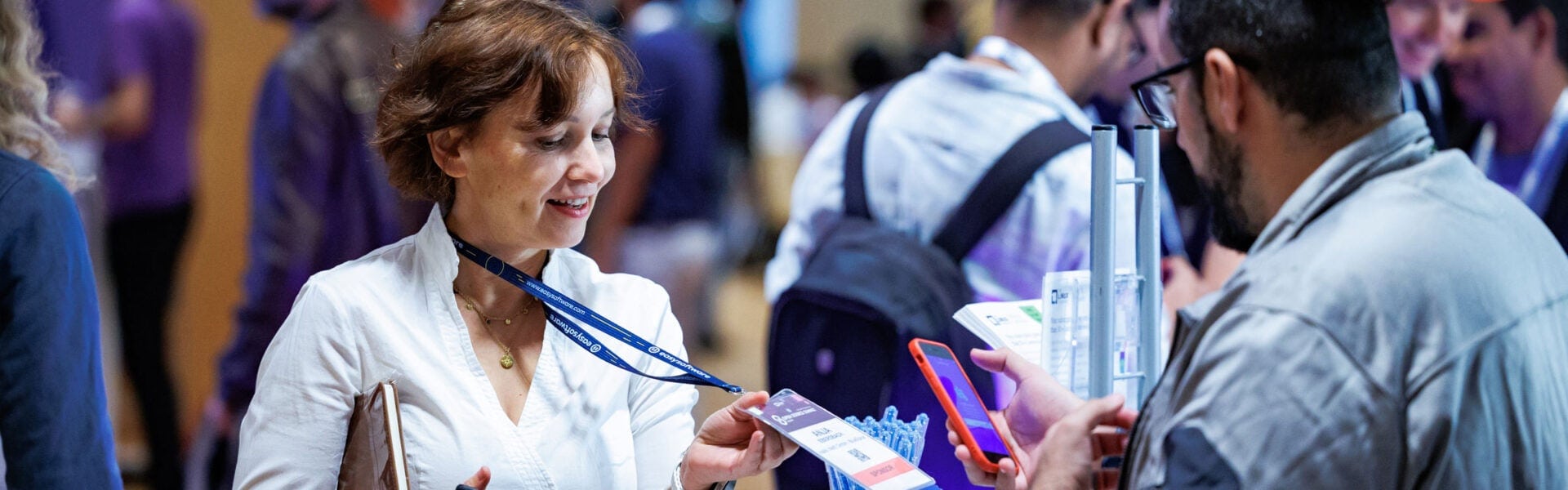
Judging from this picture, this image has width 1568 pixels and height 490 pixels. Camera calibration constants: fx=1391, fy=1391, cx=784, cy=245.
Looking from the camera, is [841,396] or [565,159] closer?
[565,159]

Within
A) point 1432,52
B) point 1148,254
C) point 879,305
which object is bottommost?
point 879,305

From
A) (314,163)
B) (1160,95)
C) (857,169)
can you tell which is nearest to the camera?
(1160,95)

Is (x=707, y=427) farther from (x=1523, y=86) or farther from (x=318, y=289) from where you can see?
(x=1523, y=86)

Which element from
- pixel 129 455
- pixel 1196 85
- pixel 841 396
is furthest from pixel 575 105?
pixel 129 455

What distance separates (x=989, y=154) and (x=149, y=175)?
2.69 metres

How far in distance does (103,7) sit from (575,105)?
2.90 metres

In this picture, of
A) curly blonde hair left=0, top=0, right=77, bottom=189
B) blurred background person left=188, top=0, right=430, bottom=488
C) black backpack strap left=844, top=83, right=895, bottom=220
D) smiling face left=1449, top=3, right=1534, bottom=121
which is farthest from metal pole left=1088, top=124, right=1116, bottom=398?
smiling face left=1449, top=3, right=1534, bottom=121

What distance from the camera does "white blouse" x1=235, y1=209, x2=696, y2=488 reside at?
5.71ft

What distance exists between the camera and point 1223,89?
154 centimetres

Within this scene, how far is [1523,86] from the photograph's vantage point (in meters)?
5.26

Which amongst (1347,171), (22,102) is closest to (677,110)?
(22,102)

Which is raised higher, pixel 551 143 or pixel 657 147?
pixel 551 143

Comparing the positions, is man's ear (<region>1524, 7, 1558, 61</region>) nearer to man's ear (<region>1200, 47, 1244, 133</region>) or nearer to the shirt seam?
man's ear (<region>1200, 47, 1244, 133</region>)

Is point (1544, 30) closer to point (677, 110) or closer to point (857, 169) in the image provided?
point (677, 110)
